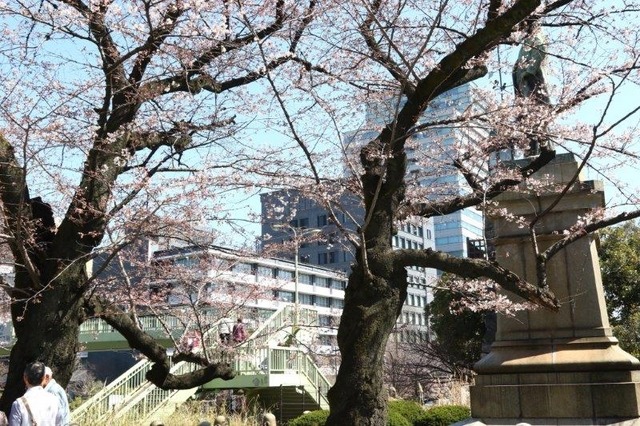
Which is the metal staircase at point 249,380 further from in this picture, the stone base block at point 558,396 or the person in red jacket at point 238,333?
the stone base block at point 558,396

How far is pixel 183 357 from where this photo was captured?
8.03 meters

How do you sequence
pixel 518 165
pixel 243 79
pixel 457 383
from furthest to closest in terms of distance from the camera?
1. pixel 457 383
2. pixel 243 79
3. pixel 518 165

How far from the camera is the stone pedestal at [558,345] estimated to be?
7164 mm

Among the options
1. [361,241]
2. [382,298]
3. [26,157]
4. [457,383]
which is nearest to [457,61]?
[361,241]

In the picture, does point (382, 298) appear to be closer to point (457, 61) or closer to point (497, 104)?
point (457, 61)

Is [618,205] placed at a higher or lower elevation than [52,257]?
higher

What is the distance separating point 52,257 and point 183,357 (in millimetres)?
1939

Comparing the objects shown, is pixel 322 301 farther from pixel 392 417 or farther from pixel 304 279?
pixel 392 417

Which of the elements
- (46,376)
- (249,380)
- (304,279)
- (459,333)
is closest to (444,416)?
(249,380)

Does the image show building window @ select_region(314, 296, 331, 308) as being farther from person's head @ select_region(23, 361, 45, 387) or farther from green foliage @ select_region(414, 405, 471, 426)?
person's head @ select_region(23, 361, 45, 387)

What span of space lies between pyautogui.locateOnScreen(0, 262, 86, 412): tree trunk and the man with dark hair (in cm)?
171

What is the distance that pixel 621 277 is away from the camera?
23.5 meters

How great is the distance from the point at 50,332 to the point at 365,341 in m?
3.37

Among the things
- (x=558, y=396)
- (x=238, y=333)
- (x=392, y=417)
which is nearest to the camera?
(x=558, y=396)
